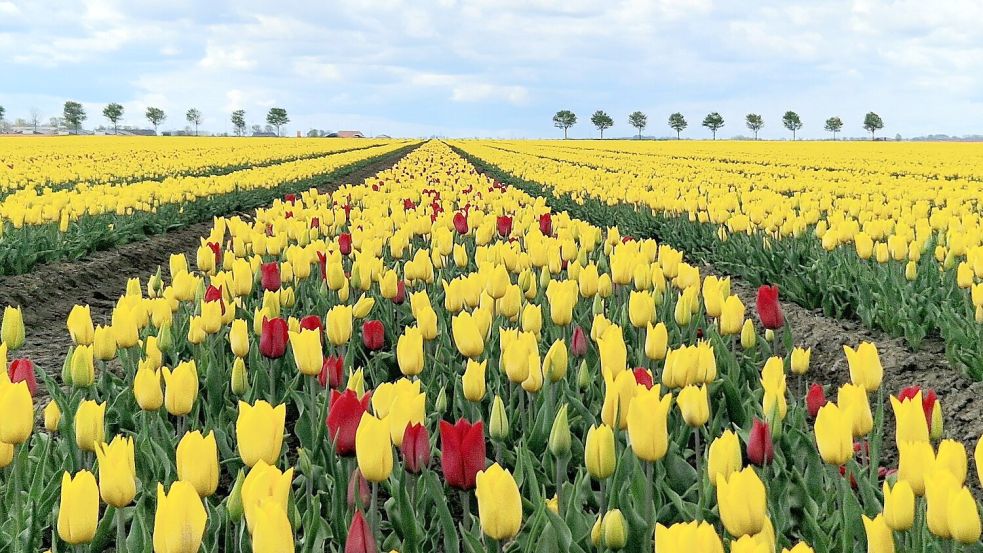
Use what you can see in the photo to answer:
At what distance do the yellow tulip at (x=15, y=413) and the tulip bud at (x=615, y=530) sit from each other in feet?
4.57

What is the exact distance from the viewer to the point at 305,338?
243 centimetres

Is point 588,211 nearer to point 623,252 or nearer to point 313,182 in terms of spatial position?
point 623,252

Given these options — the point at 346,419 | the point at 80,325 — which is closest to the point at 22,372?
the point at 80,325

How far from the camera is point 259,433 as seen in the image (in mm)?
1709

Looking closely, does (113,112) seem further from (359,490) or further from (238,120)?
(359,490)

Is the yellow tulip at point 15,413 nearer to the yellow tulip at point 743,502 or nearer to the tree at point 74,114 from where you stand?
the yellow tulip at point 743,502

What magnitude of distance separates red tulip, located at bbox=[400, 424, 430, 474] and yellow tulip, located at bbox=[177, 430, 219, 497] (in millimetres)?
429

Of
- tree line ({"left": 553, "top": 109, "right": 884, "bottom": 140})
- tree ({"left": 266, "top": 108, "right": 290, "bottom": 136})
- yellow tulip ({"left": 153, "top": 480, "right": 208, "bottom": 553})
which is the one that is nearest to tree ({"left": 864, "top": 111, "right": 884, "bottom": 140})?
tree line ({"left": 553, "top": 109, "right": 884, "bottom": 140})

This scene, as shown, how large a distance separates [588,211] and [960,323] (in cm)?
781

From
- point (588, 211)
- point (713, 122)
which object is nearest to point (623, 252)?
point (588, 211)

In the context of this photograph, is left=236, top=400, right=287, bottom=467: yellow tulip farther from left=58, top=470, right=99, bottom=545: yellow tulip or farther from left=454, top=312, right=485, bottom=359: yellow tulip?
left=454, top=312, right=485, bottom=359: yellow tulip

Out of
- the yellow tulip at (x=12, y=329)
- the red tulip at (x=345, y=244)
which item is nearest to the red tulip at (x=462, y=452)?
the yellow tulip at (x=12, y=329)

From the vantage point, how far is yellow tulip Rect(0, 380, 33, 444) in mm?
1839

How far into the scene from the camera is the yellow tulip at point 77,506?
58.1 inches
